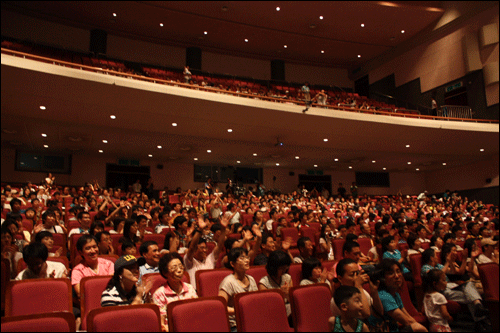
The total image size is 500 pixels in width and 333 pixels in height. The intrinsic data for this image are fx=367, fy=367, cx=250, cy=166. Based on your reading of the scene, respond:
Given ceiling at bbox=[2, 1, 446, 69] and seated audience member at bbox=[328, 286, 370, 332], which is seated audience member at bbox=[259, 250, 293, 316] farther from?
ceiling at bbox=[2, 1, 446, 69]

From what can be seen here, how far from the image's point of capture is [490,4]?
71.3 inches

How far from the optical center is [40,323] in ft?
4.29

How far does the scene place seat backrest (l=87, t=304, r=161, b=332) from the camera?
4.50ft

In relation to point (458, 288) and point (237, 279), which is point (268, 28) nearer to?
point (458, 288)

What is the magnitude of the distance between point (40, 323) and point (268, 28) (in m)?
10.1

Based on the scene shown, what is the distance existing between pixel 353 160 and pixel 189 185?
5.32m

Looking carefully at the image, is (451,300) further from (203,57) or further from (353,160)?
(203,57)

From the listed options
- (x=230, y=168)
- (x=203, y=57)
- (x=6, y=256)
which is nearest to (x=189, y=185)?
(x=230, y=168)

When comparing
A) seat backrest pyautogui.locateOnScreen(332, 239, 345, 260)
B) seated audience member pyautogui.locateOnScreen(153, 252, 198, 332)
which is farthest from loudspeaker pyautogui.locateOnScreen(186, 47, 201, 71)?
seated audience member pyautogui.locateOnScreen(153, 252, 198, 332)

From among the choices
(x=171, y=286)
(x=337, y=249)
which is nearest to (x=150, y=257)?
(x=171, y=286)

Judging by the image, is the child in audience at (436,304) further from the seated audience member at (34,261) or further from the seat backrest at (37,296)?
the seated audience member at (34,261)

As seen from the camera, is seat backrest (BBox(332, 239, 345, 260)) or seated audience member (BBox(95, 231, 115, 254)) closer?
seated audience member (BBox(95, 231, 115, 254))

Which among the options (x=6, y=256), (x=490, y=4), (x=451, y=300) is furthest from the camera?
(x=451, y=300)

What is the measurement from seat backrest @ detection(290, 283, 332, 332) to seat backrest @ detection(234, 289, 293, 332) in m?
0.10
